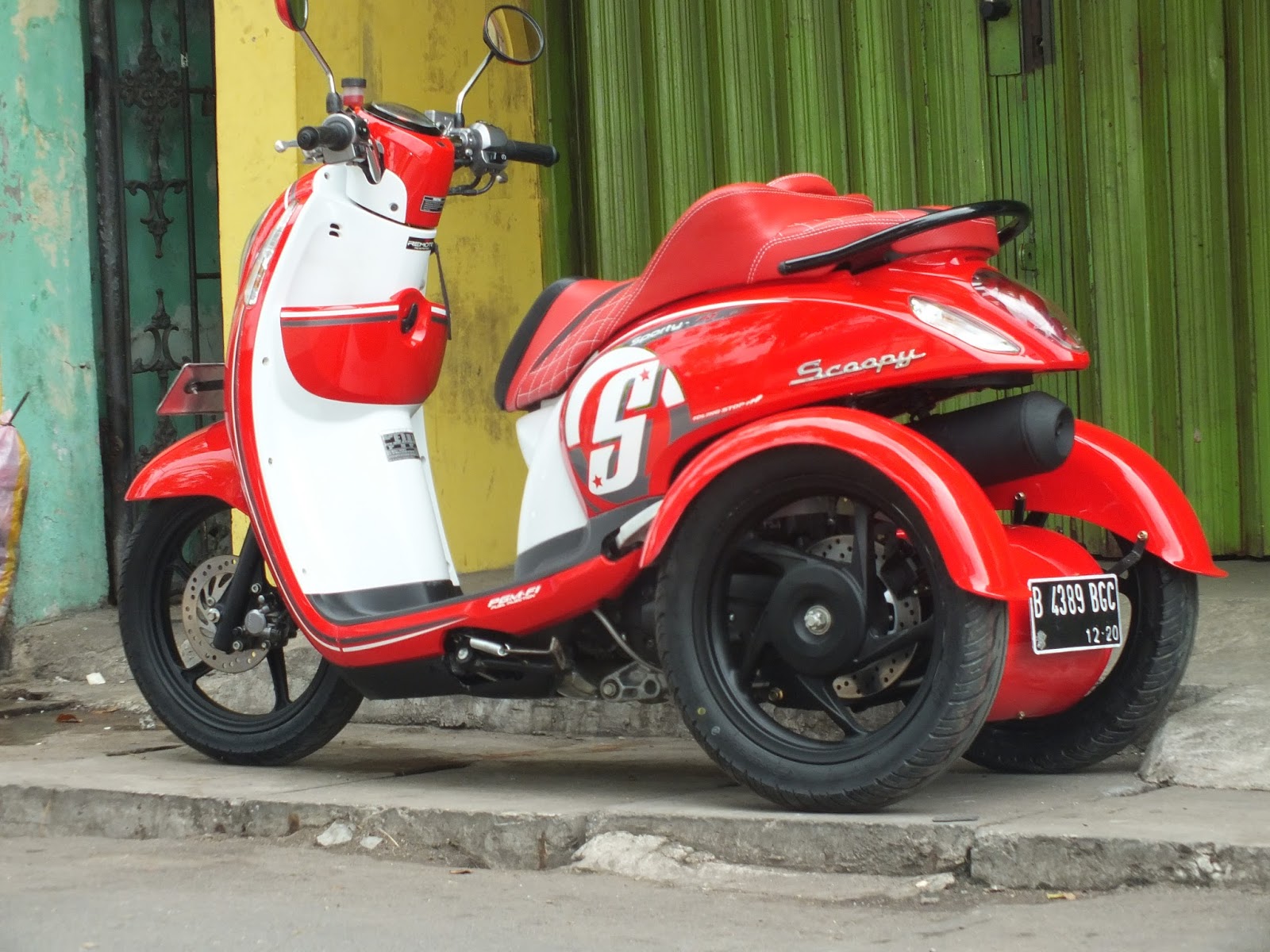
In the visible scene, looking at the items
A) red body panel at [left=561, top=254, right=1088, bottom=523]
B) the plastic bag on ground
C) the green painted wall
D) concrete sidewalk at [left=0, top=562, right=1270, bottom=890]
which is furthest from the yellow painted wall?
red body panel at [left=561, top=254, right=1088, bottom=523]

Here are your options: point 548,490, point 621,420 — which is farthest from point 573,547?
point 621,420

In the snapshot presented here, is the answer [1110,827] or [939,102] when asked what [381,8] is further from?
[1110,827]

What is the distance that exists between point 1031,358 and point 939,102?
255 cm

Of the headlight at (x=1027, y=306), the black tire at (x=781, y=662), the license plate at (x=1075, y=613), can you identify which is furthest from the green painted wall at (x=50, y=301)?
the license plate at (x=1075, y=613)

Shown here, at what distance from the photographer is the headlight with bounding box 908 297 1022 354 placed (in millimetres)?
3221

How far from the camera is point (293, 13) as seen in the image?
4023mm

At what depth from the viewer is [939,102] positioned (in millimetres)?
5574

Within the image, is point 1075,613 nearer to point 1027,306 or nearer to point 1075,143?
point 1027,306

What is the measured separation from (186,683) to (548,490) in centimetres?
126

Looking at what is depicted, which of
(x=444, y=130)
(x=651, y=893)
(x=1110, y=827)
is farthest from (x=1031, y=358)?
(x=444, y=130)

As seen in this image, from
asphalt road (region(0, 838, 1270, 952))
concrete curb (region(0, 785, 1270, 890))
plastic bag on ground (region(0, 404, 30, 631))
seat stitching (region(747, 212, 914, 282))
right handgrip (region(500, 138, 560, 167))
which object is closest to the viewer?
asphalt road (region(0, 838, 1270, 952))

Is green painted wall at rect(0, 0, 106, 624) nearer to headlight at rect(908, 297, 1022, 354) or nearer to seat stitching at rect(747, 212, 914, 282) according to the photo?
seat stitching at rect(747, 212, 914, 282)

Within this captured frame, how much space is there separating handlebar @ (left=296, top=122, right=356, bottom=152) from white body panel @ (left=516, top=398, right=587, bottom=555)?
735 millimetres

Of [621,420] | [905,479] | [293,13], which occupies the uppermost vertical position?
[293,13]
